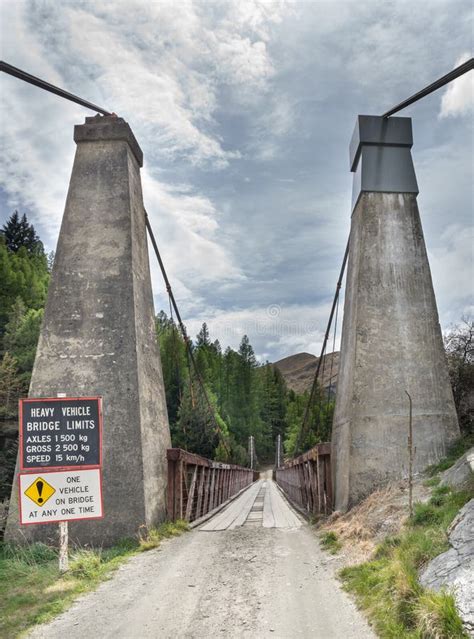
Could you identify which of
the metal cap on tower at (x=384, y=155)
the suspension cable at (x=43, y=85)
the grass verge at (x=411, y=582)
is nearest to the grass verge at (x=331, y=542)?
the grass verge at (x=411, y=582)

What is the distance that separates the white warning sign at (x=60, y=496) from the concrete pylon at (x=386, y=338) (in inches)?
171

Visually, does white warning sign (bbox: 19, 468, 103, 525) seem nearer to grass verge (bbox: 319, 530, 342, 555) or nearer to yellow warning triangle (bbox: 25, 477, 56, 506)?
yellow warning triangle (bbox: 25, 477, 56, 506)

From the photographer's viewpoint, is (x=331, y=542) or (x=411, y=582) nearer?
(x=411, y=582)

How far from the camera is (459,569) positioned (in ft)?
11.8

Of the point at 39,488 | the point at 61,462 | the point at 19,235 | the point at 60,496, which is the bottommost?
the point at 60,496

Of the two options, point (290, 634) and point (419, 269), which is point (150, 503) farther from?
point (419, 269)

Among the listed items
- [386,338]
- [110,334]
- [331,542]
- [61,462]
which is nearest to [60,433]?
[61,462]

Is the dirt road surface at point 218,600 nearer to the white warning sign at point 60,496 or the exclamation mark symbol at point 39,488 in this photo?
the white warning sign at point 60,496

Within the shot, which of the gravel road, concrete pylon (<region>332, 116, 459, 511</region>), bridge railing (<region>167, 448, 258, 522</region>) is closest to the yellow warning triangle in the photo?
the gravel road

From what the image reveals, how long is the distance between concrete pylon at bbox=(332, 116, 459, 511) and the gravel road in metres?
2.27

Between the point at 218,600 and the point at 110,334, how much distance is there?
187 inches

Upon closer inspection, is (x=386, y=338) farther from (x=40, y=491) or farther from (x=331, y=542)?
(x=40, y=491)

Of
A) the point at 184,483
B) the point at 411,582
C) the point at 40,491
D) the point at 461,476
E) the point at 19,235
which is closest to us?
the point at 411,582

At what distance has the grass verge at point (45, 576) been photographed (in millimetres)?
4512
